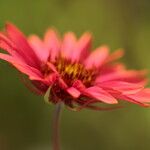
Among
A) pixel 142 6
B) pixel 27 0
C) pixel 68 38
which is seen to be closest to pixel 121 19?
pixel 142 6

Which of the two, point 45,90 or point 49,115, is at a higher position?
point 49,115

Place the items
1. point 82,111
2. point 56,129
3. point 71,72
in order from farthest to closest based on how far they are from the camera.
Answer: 1. point 82,111
2. point 71,72
3. point 56,129

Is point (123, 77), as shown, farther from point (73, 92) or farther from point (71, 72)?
point (73, 92)

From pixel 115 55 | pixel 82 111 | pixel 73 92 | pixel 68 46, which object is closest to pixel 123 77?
pixel 115 55

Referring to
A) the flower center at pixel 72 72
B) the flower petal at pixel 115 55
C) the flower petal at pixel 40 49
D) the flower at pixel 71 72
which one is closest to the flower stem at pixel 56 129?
the flower at pixel 71 72

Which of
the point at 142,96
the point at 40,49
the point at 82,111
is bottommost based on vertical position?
the point at 142,96

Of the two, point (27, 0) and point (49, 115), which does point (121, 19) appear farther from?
→ point (49, 115)

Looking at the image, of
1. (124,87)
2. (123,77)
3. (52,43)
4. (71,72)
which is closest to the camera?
(124,87)
